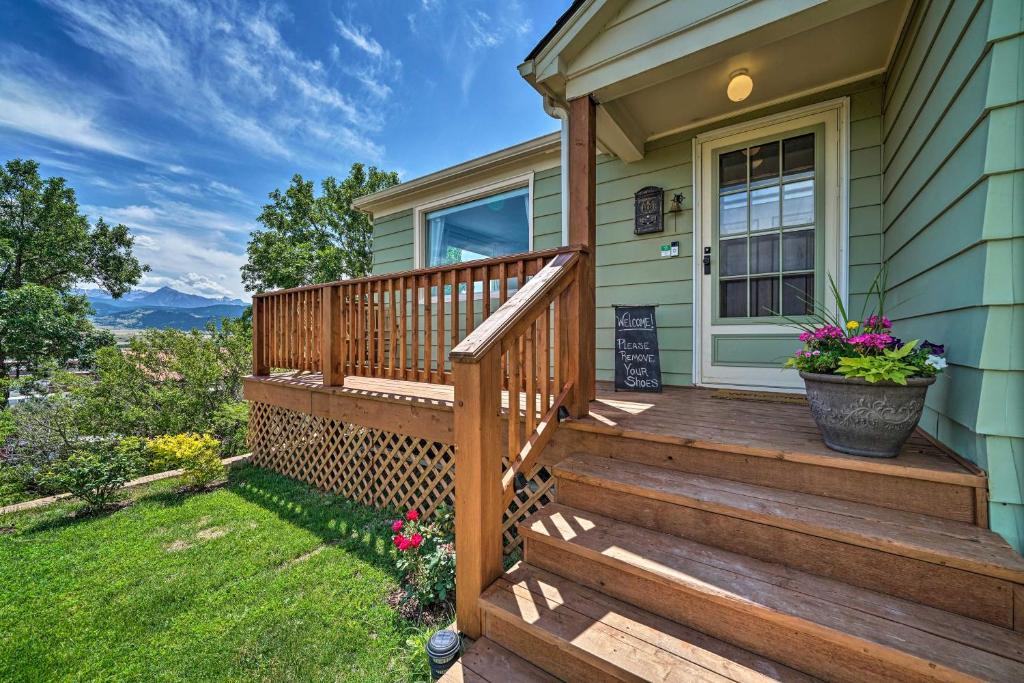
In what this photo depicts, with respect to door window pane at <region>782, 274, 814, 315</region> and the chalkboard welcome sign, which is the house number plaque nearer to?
the chalkboard welcome sign

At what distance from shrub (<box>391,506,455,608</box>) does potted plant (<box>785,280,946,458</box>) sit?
1949 millimetres

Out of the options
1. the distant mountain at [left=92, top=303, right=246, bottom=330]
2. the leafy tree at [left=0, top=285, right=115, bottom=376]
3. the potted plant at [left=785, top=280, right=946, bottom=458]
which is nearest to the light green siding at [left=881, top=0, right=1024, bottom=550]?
the potted plant at [left=785, top=280, right=946, bottom=458]

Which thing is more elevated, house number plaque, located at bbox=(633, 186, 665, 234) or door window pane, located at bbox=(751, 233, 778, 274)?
house number plaque, located at bbox=(633, 186, 665, 234)

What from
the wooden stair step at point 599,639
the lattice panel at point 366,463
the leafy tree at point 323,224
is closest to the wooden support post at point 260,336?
the lattice panel at point 366,463

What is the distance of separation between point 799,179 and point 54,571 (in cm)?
577

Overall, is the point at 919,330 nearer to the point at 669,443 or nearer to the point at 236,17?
the point at 669,443

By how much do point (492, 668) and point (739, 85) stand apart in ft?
11.5

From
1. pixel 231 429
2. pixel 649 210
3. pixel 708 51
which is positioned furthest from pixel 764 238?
pixel 231 429

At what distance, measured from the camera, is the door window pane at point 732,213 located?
3.15 meters

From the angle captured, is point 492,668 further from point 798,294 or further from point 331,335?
point 798,294

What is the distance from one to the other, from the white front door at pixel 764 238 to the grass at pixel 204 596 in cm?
294

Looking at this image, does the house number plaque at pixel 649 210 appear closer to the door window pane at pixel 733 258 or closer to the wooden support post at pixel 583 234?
the door window pane at pixel 733 258

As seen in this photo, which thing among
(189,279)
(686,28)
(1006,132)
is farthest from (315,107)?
(189,279)

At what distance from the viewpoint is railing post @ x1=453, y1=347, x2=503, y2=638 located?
148 cm
